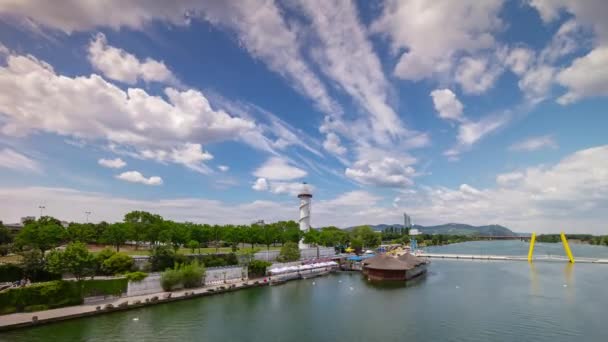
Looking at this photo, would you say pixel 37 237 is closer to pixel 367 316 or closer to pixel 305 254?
pixel 367 316

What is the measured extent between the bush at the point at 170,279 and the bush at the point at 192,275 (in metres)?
0.61

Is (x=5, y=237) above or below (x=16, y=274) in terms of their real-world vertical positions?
above

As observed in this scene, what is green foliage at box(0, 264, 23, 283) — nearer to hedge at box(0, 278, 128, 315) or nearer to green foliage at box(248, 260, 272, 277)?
hedge at box(0, 278, 128, 315)

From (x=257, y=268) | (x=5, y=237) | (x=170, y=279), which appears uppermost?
(x=5, y=237)

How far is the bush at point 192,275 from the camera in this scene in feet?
124

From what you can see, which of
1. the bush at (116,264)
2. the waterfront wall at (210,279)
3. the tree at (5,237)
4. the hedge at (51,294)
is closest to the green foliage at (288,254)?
the waterfront wall at (210,279)

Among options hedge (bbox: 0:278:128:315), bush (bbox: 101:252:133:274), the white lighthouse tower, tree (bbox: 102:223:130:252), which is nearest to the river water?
hedge (bbox: 0:278:128:315)

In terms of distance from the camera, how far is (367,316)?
28656 millimetres

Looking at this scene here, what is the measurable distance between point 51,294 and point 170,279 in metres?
10.8

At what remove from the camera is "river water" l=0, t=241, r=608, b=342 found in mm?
23219

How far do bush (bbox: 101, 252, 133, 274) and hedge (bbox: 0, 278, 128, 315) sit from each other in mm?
4062

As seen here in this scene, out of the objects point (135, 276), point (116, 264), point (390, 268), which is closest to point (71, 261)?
point (135, 276)

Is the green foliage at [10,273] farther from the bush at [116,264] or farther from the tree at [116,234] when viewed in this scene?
the tree at [116,234]

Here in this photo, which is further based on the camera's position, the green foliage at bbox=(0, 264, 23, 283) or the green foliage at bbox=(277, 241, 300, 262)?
the green foliage at bbox=(277, 241, 300, 262)
